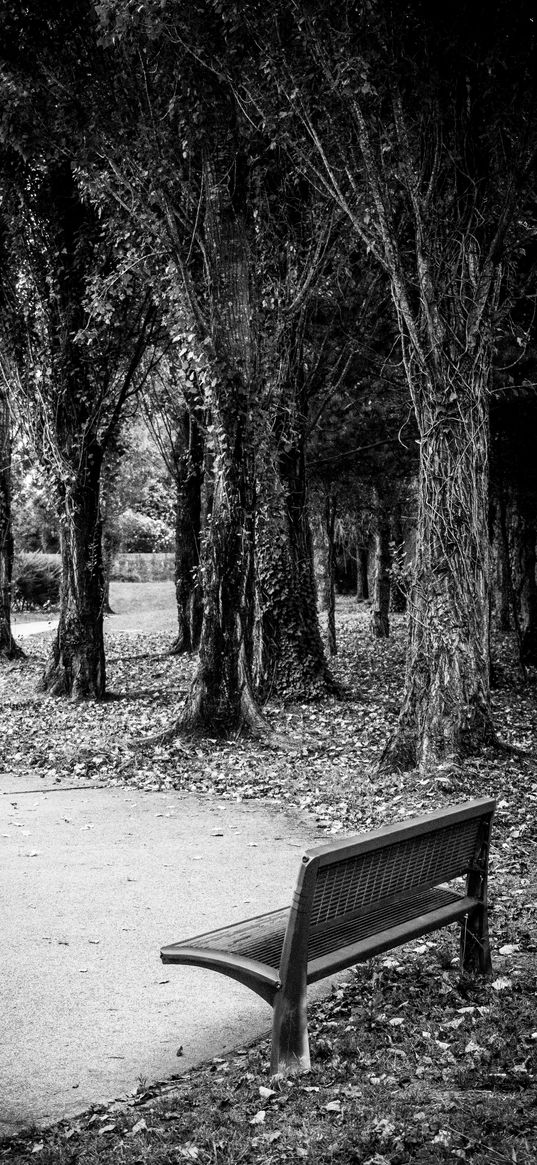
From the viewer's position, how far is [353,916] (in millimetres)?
4199

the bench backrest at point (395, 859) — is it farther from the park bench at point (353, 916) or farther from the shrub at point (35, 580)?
the shrub at point (35, 580)

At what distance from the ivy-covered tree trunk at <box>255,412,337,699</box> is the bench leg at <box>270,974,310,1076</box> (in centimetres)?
1160

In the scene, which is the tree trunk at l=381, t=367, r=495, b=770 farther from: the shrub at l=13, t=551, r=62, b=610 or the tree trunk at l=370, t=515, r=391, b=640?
the shrub at l=13, t=551, r=62, b=610

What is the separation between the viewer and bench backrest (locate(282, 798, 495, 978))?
12.7 feet

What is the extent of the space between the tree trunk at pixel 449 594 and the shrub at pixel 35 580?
29268 millimetres

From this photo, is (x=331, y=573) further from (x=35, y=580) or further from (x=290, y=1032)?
(x=35, y=580)

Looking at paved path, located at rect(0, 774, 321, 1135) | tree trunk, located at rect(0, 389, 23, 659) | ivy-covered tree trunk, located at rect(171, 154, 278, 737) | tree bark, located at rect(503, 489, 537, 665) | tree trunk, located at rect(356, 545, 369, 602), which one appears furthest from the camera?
tree trunk, located at rect(356, 545, 369, 602)

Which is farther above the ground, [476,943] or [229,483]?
[229,483]

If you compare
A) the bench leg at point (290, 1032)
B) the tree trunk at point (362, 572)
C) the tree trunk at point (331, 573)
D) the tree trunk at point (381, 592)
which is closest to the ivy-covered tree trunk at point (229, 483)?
the bench leg at point (290, 1032)

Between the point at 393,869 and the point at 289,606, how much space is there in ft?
38.4

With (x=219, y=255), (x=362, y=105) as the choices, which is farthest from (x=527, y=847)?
(x=219, y=255)

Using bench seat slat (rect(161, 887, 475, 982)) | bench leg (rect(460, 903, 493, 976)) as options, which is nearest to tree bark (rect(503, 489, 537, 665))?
bench leg (rect(460, 903, 493, 976))

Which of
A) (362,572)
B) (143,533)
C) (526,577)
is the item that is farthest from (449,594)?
(143,533)

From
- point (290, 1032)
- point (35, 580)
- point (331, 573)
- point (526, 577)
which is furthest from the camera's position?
point (35, 580)
